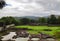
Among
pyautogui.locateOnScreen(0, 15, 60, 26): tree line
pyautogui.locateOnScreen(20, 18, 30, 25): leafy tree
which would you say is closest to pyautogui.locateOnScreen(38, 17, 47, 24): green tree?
pyautogui.locateOnScreen(0, 15, 60, 26): tree line

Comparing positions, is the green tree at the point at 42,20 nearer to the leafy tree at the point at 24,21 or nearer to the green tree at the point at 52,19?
the green tree at the point at 52,19

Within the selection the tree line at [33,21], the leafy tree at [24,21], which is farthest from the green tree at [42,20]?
the leafy tree at [24,21]

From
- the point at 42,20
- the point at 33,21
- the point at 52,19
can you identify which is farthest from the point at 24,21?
the point at 52,19

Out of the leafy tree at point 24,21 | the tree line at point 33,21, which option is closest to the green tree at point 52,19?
the tree line at point 33,21

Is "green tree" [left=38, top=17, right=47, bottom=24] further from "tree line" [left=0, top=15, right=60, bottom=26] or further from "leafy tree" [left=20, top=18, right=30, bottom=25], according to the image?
"leafy tree" [left=20, top=18, right=30, bottom=25]

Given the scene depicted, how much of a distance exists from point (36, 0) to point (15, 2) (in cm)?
42

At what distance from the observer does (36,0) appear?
2.49 m

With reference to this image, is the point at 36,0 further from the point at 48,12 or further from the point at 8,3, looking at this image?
the point at 8,3

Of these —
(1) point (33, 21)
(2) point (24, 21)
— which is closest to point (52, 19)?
(1) point (33, 21)

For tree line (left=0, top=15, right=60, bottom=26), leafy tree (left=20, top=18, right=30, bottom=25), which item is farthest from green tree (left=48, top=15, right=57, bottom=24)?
leafy tree (left=20, top=18, right=30, bottom=25)

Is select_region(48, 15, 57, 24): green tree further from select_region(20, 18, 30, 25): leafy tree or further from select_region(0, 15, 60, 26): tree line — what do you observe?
select_region(20, 18, 30, 25): leafy tree

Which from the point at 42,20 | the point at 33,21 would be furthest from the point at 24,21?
the point at 42,20

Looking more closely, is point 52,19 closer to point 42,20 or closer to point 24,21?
point 42,20

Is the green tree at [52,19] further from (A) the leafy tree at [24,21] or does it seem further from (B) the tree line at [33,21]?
(A) the leafy tree at [24,21]
